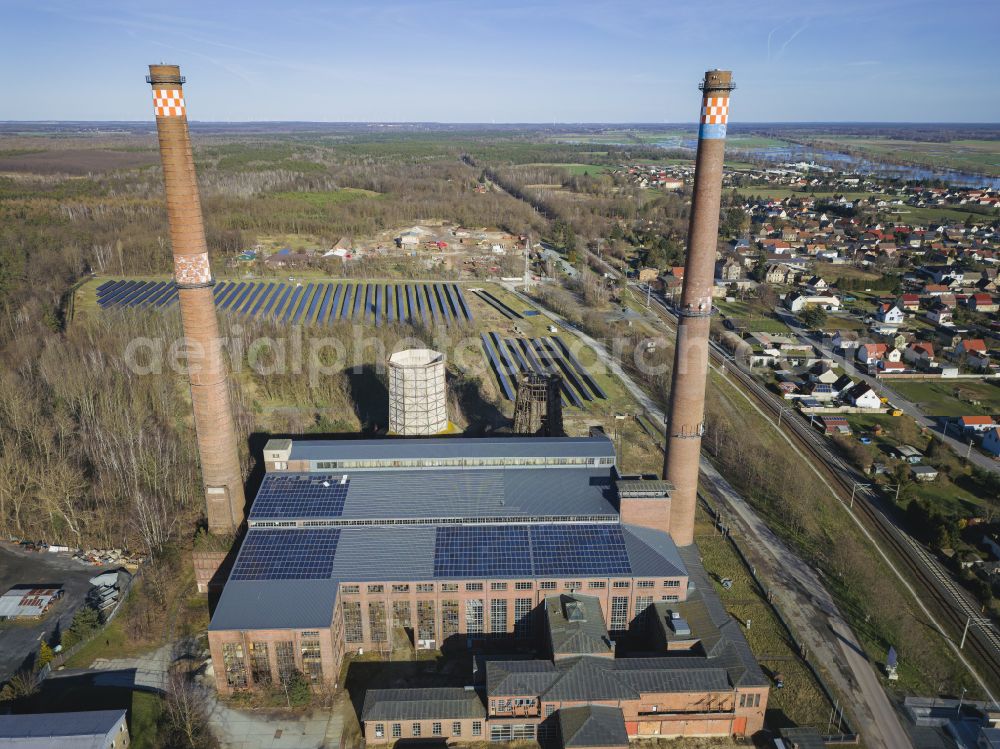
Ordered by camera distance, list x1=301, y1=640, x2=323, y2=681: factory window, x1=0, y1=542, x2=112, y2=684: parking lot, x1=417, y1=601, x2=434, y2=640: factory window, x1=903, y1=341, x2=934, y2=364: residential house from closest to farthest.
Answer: x1=301, y1=640, x2=323, y2=681: factory window → x1=417, y1=601, x2=434, y2=640: factory window → x1=0, y1=542, x2=112, y2=684: parking lot → x1=903, y1=341, x2=934, y2=364: residential house

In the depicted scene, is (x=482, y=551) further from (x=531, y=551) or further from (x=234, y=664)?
(x=234, y=664)

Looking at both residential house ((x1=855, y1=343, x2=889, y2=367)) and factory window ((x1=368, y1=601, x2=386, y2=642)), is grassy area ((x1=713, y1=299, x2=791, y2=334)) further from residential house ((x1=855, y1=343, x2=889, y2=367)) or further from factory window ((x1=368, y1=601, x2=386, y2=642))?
factory window ((x1=368, y1=601, x2=386, y2=642))

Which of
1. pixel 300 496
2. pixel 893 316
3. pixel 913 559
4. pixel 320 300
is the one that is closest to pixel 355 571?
pixel 300 496

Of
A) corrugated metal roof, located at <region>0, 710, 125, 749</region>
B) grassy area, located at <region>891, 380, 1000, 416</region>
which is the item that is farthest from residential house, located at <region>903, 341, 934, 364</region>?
corrugated metal roof, located at <region>0, 710, 125, 749</region>

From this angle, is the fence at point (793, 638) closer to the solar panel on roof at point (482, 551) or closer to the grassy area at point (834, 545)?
the grassy area at point (834, 545)

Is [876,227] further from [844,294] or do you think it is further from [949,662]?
[949,662]

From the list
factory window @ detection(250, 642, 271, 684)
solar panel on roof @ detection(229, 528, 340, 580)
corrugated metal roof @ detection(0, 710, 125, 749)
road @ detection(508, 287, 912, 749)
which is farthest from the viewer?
solar panel on roof @ detection(229, 528, 340, 580)
